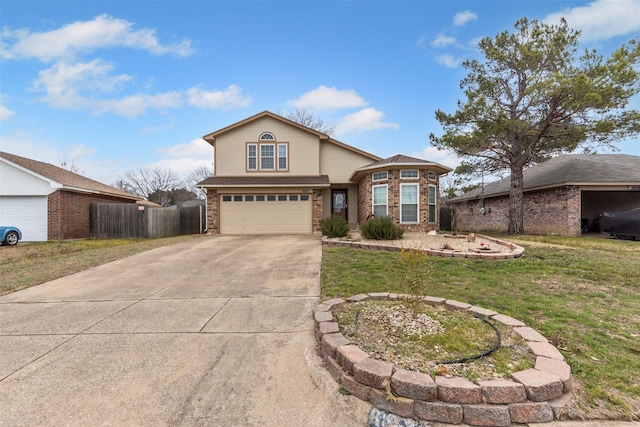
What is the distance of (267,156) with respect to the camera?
15.5 meters

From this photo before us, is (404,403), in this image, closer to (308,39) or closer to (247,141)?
(308,39)

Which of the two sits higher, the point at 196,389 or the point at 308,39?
the point at 308,39

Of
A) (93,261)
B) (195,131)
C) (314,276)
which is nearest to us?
(314,276)

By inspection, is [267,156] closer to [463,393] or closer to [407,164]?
[407,164]

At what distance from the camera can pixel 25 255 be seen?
946 cm

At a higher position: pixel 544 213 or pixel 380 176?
pixel 380 176

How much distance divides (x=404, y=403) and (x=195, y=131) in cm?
2073

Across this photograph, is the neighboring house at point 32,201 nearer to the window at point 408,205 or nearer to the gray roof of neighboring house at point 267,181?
the gray roof of neighboring house at point 267,181

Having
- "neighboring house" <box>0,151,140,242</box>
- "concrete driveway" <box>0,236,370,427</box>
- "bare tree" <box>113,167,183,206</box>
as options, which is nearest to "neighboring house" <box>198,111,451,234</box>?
"neighboring house" <box>0,151,140,242</box>

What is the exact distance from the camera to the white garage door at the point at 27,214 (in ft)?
43.1

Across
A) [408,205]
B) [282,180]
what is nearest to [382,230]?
[408,205]

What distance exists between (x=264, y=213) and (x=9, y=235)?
34.1 feet

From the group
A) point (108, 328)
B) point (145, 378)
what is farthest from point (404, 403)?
point (108, 328)

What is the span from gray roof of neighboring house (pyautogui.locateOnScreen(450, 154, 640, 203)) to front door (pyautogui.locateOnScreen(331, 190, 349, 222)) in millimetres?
9052
